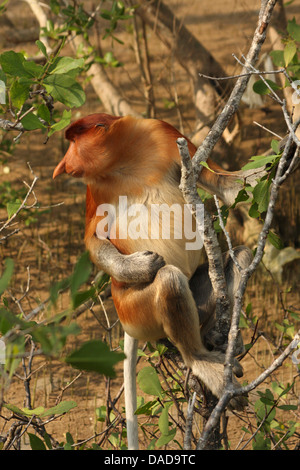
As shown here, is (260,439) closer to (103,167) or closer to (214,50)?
(103,167)

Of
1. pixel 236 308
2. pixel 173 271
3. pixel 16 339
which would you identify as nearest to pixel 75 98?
pixel 173 271

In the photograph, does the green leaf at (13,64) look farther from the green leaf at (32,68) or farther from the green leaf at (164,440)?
the green leaf at (164,440)

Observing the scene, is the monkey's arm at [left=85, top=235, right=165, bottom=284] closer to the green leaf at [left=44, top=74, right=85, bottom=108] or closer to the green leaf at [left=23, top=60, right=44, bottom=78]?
the green leaf at [left=44, top=74, right=85, bottom=108]

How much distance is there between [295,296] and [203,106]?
1.82m

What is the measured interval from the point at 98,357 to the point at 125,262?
4.62 feet

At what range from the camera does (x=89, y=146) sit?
2531 mm

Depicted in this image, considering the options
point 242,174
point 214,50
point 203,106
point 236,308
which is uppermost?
point 214,50

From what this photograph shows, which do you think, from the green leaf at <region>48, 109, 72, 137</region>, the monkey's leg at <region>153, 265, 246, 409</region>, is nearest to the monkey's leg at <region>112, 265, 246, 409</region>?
the monkey's leg at <region>153, 265, 246, 409</region>

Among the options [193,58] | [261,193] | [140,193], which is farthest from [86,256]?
[193,58]

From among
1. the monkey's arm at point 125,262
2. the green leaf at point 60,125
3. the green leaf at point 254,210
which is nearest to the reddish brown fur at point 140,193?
the monkey's arm at point 125,262

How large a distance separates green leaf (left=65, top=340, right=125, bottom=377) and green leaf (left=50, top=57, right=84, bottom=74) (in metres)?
1.14

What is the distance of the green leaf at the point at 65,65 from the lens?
2.05 meters

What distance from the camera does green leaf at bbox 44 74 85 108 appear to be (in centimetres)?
211
